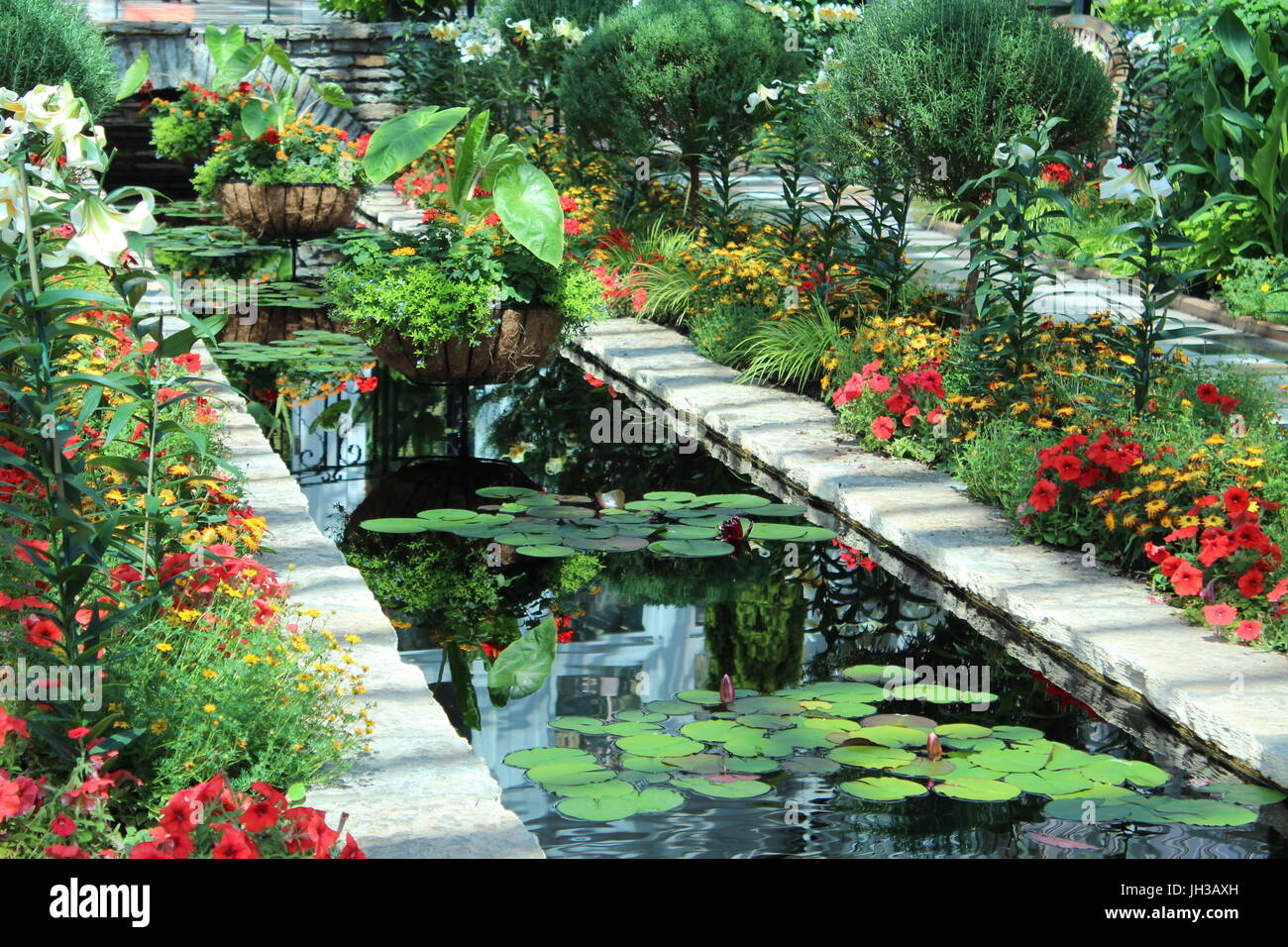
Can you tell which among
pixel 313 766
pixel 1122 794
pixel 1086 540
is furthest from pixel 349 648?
pixel 1086 540

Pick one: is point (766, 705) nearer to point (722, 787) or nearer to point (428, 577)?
point (722, 787)

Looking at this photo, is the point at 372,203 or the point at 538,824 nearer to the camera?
the point at 538,824

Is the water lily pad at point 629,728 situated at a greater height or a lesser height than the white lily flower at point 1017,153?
lesser

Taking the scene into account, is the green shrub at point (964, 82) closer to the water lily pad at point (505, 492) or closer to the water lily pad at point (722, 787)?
the water lily pad at point (505, 492)

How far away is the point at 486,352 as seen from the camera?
7.49 metres

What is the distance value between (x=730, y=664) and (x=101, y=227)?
2.42 meters

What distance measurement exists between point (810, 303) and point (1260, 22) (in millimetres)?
3445

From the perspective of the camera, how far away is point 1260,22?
9.27m

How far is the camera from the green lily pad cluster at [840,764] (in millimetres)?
3693

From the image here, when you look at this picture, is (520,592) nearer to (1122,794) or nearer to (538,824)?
(538,824)

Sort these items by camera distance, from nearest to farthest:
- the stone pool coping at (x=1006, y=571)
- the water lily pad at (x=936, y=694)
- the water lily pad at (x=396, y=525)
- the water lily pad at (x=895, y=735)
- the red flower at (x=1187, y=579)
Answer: the water lily pad at (x=895, y=735)
the stone pool coping at (x=1006, y=571)
the water lily pad at (x=936, y=694)
the red flower at (x=1187, y=579)
the water lily pad at (x=396, y=525)

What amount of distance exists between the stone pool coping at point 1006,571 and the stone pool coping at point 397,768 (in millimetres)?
1977

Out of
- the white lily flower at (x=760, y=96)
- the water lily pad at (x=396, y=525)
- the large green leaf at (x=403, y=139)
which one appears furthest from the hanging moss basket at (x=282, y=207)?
the water lily pad at (x=396, y=525)

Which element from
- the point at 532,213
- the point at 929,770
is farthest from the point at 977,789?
the point at 532,213
